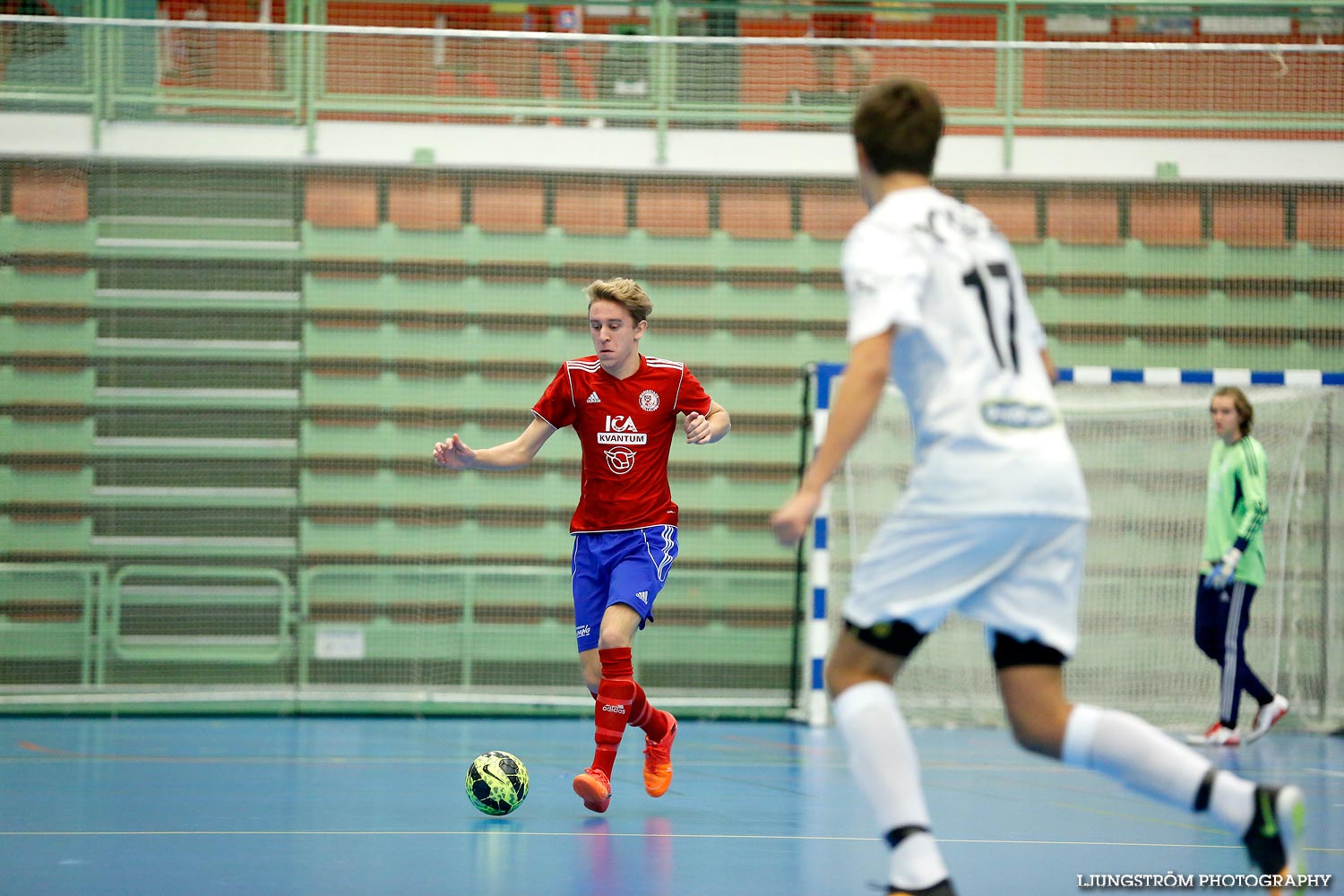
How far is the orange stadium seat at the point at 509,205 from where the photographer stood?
8.91m

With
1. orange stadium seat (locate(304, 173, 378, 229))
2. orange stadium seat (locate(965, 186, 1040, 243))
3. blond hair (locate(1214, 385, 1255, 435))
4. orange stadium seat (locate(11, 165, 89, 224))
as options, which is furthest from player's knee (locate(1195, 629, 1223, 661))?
orange stadium seat (locate(11, 165, 89, 224))

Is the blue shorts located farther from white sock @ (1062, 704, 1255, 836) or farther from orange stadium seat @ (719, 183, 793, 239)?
orange stadium seat @ (719, 183, 793, 239)

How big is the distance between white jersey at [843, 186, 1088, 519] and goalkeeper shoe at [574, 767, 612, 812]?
2339mm

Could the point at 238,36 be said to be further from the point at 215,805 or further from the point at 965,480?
the point at 965,480

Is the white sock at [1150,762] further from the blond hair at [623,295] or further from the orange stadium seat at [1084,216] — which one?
the orange stadium seat at [1084,216]

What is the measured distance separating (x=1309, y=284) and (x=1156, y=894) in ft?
20.9

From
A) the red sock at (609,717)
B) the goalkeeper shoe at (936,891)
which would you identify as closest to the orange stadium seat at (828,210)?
the red sock at (609,717)

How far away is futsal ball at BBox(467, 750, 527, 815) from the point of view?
186 inches

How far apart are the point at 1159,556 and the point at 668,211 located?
152 inches

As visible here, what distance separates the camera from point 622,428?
5.14 m

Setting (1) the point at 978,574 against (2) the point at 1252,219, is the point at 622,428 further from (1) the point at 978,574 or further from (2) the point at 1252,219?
(2) the point at 1252,219

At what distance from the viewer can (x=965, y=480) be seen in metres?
2.70

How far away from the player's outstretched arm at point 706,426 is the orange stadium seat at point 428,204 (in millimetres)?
4141

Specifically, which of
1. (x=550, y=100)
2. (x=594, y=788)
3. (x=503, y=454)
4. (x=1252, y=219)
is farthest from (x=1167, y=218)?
(x=594, y=788)
